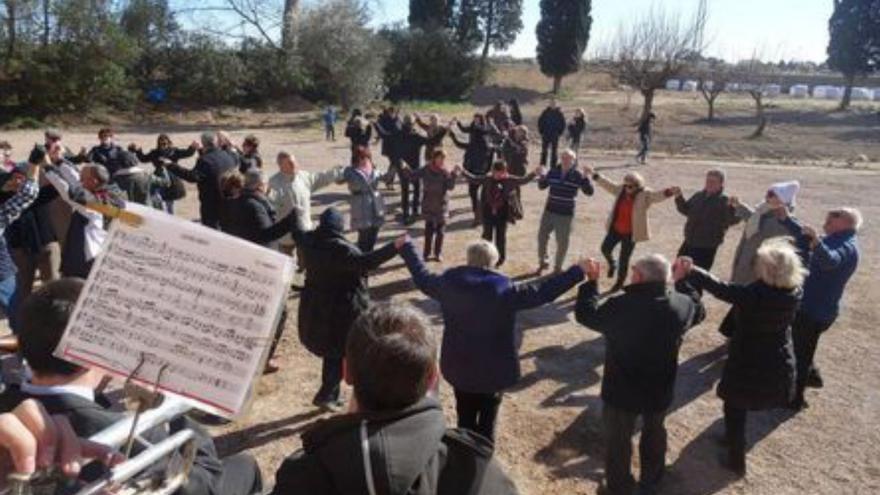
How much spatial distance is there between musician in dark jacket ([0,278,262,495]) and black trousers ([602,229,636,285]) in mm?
7339

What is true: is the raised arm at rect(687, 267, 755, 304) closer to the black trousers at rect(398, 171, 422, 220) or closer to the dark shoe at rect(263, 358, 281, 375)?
the dark shoe at rect(263, 358, 281, 375)

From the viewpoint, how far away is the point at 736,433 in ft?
18.4

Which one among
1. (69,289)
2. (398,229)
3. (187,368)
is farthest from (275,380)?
(398,229)

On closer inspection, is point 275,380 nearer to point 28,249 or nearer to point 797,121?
point 28,249

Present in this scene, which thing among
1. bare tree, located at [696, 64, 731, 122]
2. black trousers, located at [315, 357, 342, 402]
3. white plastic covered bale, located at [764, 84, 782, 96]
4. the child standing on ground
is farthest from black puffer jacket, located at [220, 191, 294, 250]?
white plastic covered bale, located at [764, 84, 782, 96]

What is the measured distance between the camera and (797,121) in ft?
128

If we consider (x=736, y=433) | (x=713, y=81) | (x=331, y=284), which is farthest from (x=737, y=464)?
(x=713, y=81)

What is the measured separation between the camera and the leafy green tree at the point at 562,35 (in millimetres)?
50219

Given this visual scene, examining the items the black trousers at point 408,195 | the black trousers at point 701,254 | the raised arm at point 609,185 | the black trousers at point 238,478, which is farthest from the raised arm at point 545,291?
the black trousers at point 408,195

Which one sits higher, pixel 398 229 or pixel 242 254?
pixel 242 254

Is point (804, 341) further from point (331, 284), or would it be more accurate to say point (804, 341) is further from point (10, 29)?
point (10, 29)

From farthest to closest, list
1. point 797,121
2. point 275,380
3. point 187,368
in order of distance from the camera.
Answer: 1. point 797,121
2. point 275,380
3. point 187,368

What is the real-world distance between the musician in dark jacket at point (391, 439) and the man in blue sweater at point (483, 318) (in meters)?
2.50

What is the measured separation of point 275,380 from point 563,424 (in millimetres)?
2650
